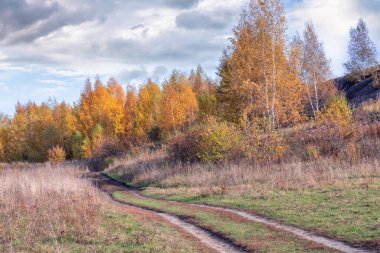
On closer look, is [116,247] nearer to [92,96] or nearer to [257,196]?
[257,196]

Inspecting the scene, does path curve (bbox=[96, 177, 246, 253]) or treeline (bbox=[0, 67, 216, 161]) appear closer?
path curve (bbox=[96, 177, 246, 253])

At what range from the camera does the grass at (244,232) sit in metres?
9.98

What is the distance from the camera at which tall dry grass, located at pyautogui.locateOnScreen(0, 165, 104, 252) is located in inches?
464

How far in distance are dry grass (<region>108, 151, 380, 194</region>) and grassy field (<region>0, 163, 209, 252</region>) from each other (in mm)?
6380

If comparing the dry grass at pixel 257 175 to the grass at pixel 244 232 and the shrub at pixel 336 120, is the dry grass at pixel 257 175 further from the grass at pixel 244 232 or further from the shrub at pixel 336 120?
the grass at pixel 244 232

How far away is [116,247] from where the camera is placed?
10531mm

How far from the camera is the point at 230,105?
34.7m

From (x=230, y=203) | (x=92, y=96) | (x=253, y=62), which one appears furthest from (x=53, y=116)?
(x=230, y=203)

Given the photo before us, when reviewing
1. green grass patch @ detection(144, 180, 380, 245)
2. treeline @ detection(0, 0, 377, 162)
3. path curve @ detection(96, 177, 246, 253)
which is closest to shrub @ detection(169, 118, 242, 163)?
treeline @ detection(0, 0, 377, 162)

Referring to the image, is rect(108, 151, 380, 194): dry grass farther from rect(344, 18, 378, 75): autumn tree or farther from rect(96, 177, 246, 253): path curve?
rect(344, 18, 378, 75): autumn tree

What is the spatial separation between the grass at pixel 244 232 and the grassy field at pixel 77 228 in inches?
43.0

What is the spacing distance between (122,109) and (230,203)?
54.6m

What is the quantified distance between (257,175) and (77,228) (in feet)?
39.1

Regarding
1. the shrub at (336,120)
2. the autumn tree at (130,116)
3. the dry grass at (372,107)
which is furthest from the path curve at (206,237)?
the autumn tree at (130,116)
